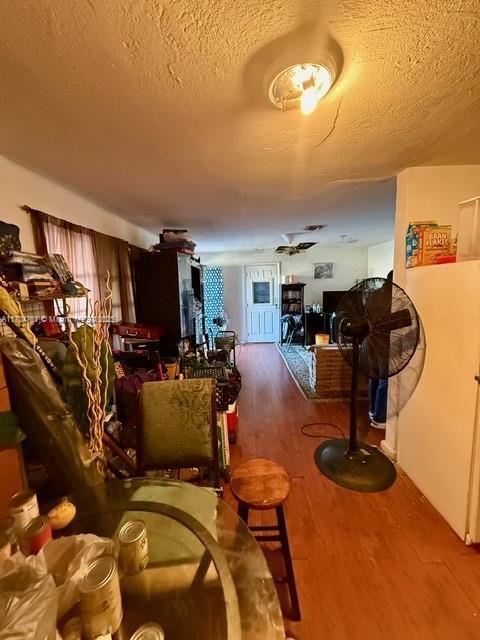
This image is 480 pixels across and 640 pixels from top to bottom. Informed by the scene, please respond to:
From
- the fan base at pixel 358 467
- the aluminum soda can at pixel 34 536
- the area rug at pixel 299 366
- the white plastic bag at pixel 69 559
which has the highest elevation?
the aluminum soda can at pixel 34 536

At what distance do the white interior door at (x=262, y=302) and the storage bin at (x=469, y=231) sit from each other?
4.89 m

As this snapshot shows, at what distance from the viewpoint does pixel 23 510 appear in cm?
81

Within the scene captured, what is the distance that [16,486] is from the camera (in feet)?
3.75

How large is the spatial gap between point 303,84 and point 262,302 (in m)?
5.56

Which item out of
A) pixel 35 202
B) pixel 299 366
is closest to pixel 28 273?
pixel 35 202

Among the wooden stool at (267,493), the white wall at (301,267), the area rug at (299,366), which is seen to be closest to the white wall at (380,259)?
the white wall at (301,267)

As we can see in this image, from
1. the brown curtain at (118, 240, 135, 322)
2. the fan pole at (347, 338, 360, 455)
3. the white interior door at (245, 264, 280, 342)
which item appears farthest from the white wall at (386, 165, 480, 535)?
the white interior door at (245, 264, 280, 342)

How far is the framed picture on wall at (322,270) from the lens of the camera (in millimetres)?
6367

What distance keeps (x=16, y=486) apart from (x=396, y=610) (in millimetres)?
1688

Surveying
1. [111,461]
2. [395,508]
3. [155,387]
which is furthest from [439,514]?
[111,461]

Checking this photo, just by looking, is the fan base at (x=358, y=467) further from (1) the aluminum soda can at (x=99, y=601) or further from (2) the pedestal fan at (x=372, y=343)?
(1) the aluminum soda can at (x=99, y=601)

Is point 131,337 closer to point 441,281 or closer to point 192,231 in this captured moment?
point 192,231

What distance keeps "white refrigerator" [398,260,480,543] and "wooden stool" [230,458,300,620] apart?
3.29 ft

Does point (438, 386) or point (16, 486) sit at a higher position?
point (438, 386)
